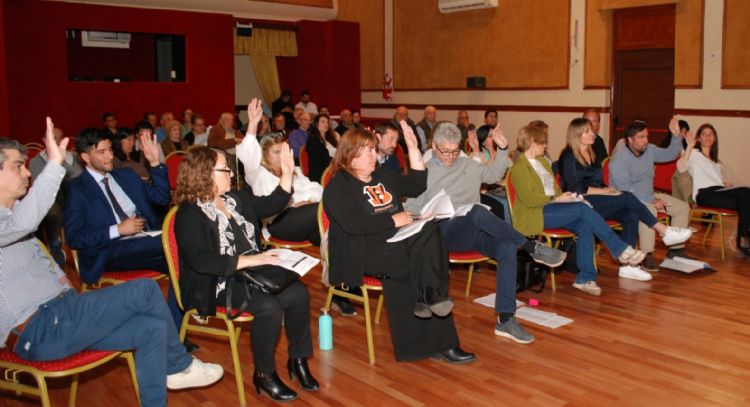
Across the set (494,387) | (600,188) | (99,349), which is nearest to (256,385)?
(99,349)

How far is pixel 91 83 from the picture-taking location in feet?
39.9

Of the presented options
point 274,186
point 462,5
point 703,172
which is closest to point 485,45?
point 462,5

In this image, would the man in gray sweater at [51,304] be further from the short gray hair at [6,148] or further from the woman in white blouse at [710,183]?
the woman in white blouse at [710,183]

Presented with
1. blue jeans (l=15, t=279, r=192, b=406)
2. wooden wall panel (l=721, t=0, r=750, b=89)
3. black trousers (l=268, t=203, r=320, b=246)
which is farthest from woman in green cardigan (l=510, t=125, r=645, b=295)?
wooden wall panel (l=721, t=0, r=750, b=89)

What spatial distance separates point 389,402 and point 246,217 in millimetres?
1135

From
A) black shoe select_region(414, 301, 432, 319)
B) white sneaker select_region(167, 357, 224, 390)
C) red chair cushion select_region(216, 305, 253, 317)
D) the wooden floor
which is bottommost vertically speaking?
the wooden floor

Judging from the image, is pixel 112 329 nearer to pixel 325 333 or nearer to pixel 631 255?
pixel 325 333

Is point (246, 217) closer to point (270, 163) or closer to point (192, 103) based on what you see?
point (270, 163)

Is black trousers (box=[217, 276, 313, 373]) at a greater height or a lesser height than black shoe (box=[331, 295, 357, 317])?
greater

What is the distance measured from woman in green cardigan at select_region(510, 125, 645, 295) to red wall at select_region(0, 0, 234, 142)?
8.67 m

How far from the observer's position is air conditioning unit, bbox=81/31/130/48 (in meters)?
13.6

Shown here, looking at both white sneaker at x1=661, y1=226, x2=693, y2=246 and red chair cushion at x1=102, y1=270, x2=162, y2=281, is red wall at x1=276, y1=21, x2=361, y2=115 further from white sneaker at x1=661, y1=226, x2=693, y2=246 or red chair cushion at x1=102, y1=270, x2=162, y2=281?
red chair cushion at x1=102, y1=270, x2=162, y2=281

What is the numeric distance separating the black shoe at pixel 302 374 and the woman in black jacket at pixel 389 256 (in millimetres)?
500

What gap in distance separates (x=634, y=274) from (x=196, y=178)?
3.70 m
